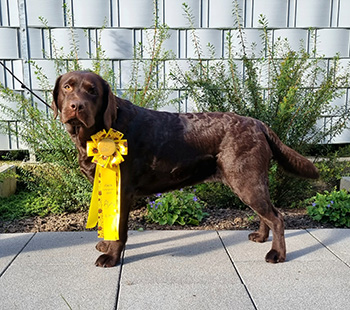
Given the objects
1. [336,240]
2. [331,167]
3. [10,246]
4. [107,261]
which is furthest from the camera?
[331,167]

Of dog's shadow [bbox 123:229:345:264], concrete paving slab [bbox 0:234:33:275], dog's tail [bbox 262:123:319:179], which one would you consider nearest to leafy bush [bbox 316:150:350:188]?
dog's shadow [bbox 123:229:345:264]

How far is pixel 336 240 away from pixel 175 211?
1.65 meters

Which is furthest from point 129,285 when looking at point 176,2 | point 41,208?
point 176,2

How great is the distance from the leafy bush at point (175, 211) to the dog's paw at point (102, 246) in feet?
2.74

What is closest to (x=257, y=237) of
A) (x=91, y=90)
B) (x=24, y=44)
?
(x=91, y=90)

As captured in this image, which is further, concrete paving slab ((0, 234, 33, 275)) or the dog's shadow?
the dog's shadow

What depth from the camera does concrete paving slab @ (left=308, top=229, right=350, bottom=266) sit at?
3170mm

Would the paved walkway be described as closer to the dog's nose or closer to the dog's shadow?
the dog's shadow

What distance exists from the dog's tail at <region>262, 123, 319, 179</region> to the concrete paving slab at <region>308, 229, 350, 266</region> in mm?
714

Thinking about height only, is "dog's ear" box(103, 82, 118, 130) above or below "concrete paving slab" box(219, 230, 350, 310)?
above

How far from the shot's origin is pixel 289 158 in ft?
10.4

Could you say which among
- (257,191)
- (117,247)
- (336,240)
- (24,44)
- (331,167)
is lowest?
(336,240)

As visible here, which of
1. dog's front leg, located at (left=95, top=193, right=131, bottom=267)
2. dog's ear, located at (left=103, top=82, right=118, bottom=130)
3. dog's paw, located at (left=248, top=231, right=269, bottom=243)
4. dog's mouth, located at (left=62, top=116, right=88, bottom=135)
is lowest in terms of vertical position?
dog's paw, located at (left=248, top=231, right=269, bottom=243)

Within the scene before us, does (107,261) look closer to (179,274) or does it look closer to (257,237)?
(179,274)
